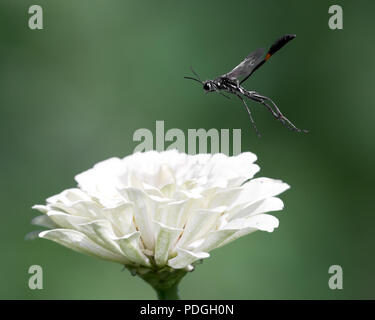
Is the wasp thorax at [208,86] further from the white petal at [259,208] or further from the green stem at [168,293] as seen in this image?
the green stem at [168,293]

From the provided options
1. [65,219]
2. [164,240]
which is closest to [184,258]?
[164,240]

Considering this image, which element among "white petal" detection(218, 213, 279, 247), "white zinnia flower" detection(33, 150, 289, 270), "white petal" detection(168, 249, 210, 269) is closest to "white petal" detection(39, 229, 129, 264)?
"white zinnia flower" detection(33, 150, 289, 270)

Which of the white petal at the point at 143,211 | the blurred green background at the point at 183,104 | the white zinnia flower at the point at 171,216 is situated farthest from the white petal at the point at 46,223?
the blurred green background at the point at 183,104

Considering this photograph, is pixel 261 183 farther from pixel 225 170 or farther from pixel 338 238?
pixel 338 238

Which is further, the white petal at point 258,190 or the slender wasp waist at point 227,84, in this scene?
the slender wasp waist at point 227,84

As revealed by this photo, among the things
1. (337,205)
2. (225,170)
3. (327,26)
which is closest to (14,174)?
(337,205)

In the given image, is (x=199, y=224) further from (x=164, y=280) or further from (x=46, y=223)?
(x=46, y=223)
